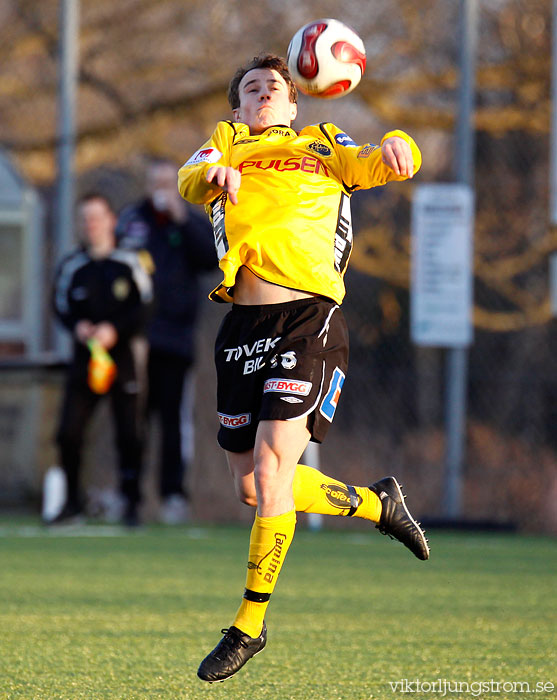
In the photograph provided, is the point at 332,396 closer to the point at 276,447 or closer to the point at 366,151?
the point at 276,447

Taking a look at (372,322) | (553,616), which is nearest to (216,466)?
(372,322)

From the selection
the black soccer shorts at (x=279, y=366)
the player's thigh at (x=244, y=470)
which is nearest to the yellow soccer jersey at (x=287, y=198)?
the black soccer shorts at (x=279, y=366)

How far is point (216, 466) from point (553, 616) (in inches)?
249

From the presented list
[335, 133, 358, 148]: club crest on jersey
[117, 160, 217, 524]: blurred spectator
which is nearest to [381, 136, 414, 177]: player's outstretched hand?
[335, 133, 358, 148]: club crest on jersey

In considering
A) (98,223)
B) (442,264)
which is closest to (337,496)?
(98,223)

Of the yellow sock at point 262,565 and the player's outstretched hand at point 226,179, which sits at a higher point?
the player's outstretched hand at point 226,179

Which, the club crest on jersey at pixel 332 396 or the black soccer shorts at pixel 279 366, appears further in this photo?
the club crest on jersey at pixel 332 396

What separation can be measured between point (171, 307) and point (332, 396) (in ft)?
16.0

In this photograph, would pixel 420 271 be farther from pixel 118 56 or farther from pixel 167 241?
pixel 118 56

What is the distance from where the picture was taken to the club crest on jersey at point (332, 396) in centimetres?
386

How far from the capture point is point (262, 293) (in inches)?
153

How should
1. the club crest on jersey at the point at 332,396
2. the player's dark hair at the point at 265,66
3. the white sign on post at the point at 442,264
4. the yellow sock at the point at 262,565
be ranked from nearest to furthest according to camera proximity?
the yellow sock at the point at 262,565 < the club crest on jersey at the point at 332,396 < the player's dark hair at the point at 265,66 < the white sign on post at the point at 442,264

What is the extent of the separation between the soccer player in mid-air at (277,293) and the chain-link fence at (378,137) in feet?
20.0

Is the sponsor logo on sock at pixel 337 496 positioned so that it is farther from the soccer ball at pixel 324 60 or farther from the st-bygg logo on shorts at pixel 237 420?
the soccer ball at pixel 324 60
